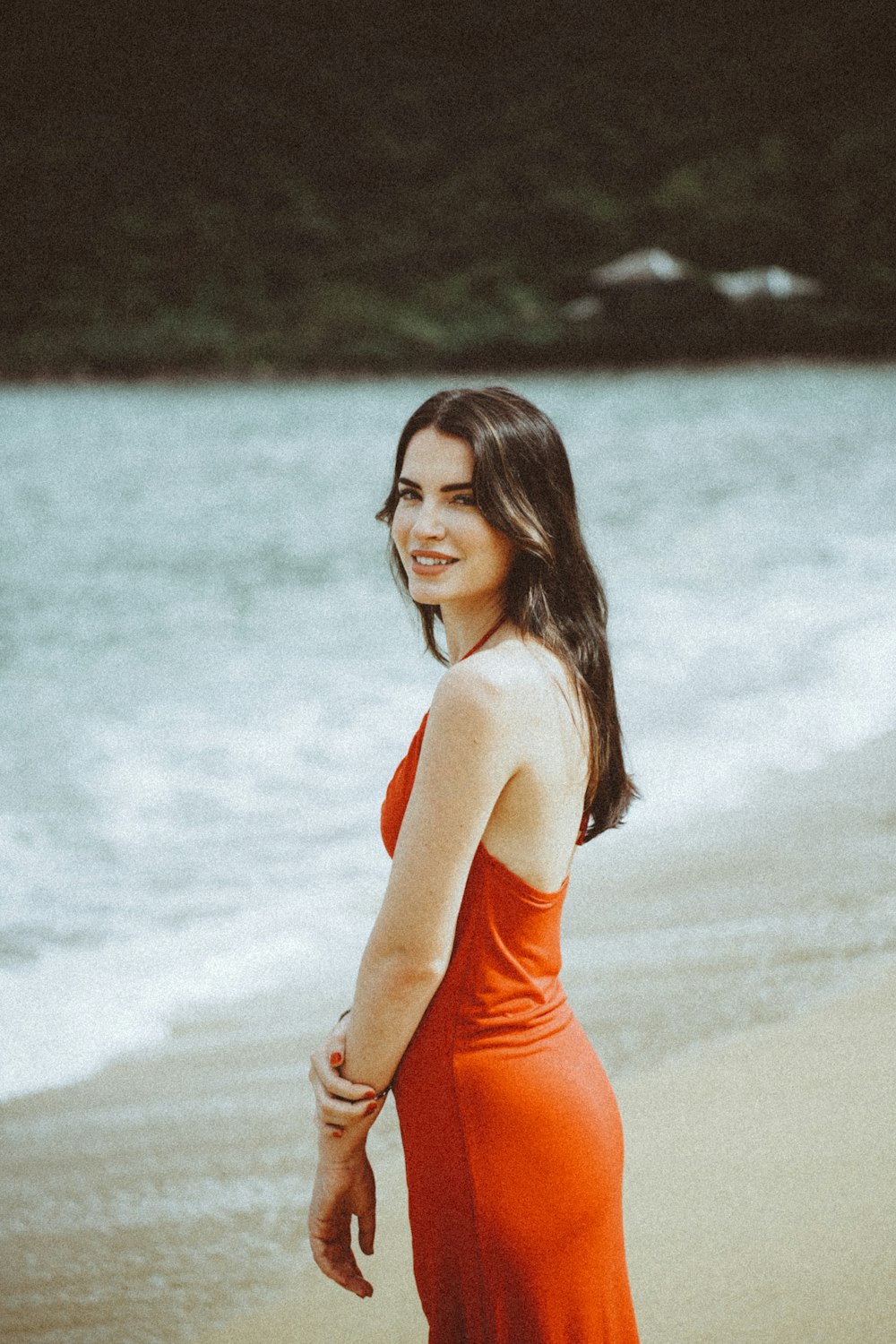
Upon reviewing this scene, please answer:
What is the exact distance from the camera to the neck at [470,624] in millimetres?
1603

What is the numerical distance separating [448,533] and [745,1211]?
65.3 inches

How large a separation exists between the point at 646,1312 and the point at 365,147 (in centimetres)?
8403

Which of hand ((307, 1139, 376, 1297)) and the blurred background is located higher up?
hand ((307, 1139, 376, 1297))

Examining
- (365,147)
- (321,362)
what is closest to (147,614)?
(321,362)

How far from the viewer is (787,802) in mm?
5074

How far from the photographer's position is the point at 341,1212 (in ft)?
5.23

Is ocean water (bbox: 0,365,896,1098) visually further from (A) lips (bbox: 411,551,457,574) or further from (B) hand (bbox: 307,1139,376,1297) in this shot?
(A) lips (bbox: 411,551,457,574)

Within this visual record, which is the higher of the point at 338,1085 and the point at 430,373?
the point at 430,373

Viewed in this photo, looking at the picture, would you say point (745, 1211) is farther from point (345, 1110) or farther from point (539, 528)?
point (539, 528)

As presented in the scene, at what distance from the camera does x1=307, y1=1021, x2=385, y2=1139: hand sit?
150 cm

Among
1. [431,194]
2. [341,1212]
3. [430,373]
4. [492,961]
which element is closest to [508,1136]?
[492,961]

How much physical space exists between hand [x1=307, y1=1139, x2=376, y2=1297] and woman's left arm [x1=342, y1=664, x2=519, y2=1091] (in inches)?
10.6

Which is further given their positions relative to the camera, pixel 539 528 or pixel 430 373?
pixel 430 373

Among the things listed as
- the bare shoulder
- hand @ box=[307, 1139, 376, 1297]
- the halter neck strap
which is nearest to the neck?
the halter neck strap
